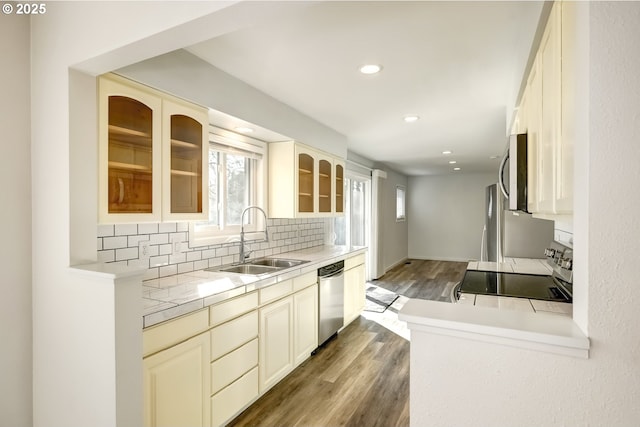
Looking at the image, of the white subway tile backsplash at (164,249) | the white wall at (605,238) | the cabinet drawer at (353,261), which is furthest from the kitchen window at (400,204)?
the white wall at (605,238)

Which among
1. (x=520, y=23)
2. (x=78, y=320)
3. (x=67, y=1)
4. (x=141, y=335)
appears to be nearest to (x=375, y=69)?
(x=520, y=23)

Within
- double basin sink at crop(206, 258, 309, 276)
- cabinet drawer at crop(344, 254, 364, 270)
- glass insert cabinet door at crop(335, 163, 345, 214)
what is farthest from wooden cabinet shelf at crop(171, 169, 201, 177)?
glass insert cabinet door at crop(335, 163, 345, 214)

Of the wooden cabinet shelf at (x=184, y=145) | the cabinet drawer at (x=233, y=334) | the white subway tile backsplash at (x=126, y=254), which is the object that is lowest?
the cabinet drawer at (x=233, y=334)

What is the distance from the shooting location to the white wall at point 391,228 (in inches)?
270

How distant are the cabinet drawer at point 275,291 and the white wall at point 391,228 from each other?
4107 mm

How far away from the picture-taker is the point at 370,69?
2.29m

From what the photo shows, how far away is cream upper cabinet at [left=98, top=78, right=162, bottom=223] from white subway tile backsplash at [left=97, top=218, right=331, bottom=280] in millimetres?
296

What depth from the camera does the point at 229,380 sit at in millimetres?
2102

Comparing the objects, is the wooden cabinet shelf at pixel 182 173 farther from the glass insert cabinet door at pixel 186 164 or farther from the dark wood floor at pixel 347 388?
the dark wood floor at pixel 347 388

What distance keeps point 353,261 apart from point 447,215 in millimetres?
5991

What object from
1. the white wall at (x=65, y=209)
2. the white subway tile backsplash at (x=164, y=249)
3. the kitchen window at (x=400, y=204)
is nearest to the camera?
the white wall at (x=65, y=209)

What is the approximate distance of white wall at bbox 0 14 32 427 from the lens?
1.63 m

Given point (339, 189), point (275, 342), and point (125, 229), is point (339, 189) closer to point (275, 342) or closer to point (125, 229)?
point (275, 342)

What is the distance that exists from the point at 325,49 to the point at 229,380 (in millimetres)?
2086
